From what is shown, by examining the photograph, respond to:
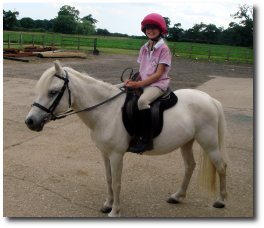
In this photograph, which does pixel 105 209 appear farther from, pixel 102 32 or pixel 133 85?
pixel 102 32

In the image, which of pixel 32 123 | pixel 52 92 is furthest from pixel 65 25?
pixel 32 123

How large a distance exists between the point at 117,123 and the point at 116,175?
24.8 inches

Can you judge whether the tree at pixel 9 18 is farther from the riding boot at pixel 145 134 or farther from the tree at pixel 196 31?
the riding boot at pixel 145 134

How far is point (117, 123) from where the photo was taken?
2910 millimetres

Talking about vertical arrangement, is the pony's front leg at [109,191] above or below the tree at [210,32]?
below

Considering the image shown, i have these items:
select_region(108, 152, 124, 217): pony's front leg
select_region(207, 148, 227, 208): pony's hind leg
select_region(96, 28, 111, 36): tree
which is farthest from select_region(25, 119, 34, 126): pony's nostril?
select_region(96, 28, 111, 36): tree

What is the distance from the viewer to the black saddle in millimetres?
2912

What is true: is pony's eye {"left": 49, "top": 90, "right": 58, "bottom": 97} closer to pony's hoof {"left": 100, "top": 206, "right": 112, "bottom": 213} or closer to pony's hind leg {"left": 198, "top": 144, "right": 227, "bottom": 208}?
pony's hoof {"left": 100, "top": 206, "right": 112, "bottom": 213}

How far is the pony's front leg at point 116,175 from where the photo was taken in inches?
116

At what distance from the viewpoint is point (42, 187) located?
12.3ft

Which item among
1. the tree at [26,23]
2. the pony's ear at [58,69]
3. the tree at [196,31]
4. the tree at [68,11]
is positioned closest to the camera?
the pony's ear at [58,69]

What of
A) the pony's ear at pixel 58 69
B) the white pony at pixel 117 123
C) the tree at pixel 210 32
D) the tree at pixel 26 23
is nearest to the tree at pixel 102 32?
the tree at pixel 26 23

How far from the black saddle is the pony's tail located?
0.74 meters
